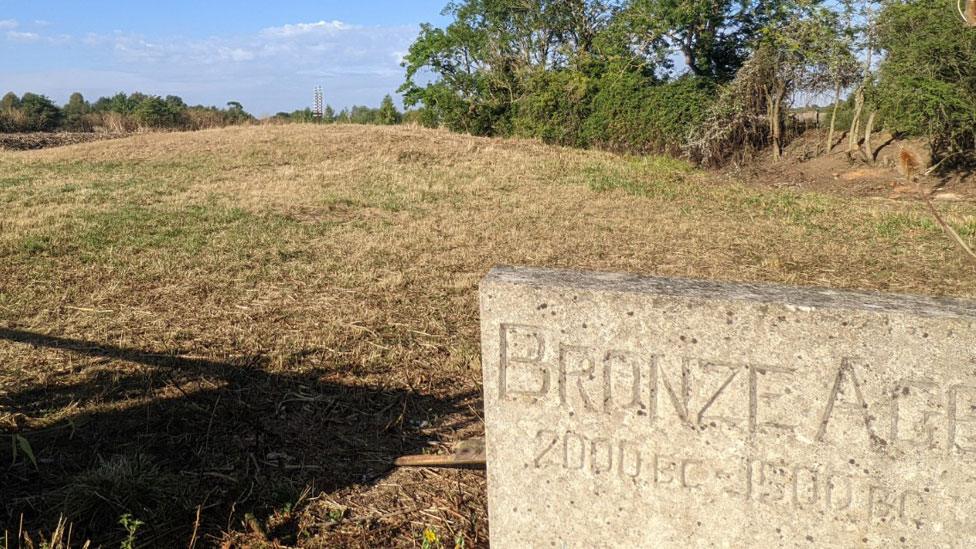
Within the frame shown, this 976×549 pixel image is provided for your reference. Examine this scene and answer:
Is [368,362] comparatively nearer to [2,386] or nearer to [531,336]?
[2,386]

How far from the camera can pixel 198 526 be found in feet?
9.04

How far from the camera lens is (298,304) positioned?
5.89 m

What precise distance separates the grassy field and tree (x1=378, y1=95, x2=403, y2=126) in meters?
16.0

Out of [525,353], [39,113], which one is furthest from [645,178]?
[39,113]

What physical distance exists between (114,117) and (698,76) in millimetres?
19711

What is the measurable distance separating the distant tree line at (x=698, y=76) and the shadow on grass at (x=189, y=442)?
467 inches

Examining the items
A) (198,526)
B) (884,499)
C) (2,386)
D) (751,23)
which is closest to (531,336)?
(884,499)

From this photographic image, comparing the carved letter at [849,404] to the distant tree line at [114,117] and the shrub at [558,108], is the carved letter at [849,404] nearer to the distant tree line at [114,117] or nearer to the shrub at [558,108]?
the shrub at [558,108]

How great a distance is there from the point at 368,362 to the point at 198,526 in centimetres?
193

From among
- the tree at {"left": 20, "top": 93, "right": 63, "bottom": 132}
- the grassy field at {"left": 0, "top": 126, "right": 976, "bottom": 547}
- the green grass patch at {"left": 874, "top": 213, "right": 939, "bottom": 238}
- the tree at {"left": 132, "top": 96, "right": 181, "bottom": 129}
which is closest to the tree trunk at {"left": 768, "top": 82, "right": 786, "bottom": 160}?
the grassy field at {"left": 0, "top": 126, "right": 976, "bottom": 547}

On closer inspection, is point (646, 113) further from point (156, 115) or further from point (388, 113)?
point (156, 115)

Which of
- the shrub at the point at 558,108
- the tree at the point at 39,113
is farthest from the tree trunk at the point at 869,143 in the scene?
the tree at the point at 39,113

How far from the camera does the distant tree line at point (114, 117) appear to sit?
25875 millimetres

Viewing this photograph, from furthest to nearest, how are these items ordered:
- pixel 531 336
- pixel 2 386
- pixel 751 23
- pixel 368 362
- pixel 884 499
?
1. pixel 751 23
2. pixel 368 362
3. pixel 2 386
4. pixel 531 336
5. pixel 884 499
